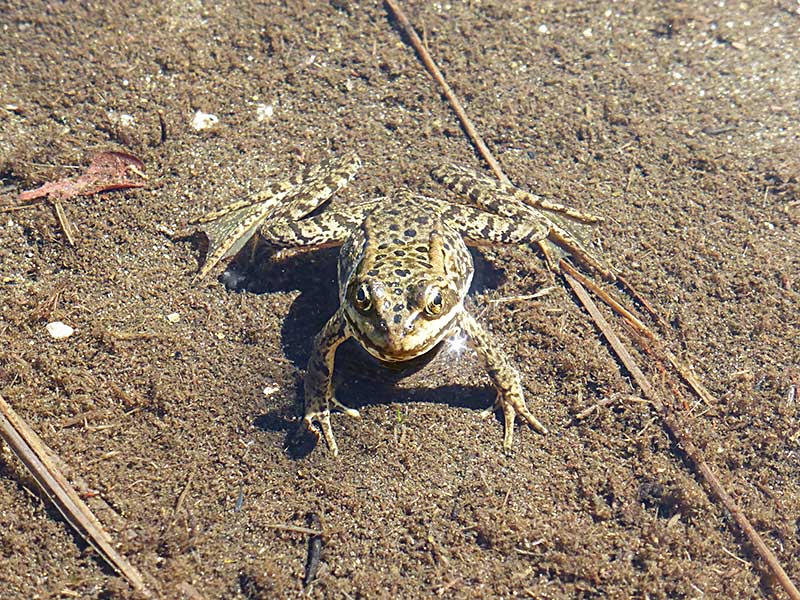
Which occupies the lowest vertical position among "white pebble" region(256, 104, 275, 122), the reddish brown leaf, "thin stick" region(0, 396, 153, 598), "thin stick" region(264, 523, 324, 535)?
"thin stick" region(264, 523, 324, 535)

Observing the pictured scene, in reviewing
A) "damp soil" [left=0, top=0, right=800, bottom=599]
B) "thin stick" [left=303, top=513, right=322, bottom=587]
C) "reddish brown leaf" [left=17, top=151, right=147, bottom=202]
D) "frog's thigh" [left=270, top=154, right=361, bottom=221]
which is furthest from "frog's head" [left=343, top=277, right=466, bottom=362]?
"reddish brown leaf" [left=17, top=151, right=147, bottom=202]

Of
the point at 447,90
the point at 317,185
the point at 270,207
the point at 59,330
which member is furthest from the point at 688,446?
the point at 59,330

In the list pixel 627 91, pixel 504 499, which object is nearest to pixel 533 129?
pixel 627 91

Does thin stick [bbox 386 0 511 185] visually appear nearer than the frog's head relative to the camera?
No

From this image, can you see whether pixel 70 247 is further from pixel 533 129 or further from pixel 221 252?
pixel 533 129

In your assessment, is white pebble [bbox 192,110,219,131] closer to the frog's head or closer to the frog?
the frog

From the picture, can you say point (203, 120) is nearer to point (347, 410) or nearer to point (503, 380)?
point (347, 410)
